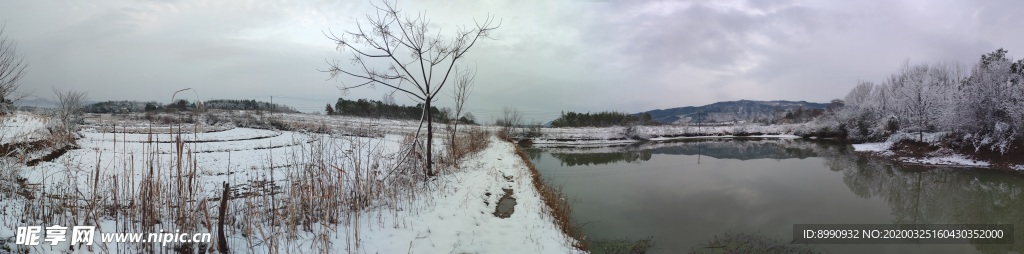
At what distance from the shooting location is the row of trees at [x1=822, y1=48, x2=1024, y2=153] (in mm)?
20297

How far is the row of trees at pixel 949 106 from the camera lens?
20.3 m

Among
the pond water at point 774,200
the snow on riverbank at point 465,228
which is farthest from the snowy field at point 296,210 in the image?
the pond water at point 774,200

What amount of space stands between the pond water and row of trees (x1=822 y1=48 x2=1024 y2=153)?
5.06 meters

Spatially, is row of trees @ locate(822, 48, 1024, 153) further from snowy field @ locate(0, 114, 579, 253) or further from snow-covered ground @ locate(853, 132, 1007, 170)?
snowy field @ locate(0, 114, 579, 253)

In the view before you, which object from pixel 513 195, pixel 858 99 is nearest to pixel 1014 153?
pixel 513 195

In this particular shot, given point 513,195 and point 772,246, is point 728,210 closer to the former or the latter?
point 772,246

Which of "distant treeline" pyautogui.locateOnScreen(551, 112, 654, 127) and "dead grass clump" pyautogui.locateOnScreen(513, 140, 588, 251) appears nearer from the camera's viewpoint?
"dead grass clump" pyautogui.locateOnScreen(513, 140, 588, 251)

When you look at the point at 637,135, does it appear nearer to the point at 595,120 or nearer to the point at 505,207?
the point at 595,120

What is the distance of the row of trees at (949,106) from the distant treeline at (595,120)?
115ft

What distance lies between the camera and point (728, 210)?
10.2 metres

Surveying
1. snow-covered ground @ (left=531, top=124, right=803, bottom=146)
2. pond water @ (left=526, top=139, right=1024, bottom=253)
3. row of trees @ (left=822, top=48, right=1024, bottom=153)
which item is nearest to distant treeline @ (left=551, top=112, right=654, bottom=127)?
snow-covered ground @ (left=531, top=124, right=803, bottom=146)

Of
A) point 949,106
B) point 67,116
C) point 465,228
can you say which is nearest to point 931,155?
point 949,106

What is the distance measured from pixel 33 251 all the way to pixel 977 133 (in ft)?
107

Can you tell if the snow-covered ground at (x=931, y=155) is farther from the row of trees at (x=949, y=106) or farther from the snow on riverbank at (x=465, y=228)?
the snow on riverbank at (x=465, y=228)
